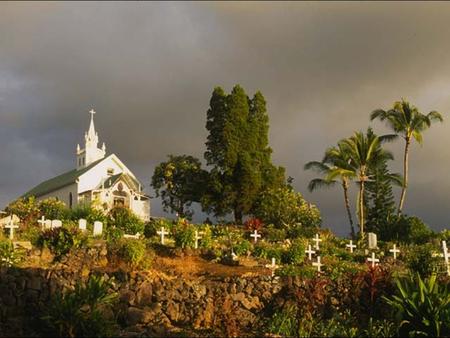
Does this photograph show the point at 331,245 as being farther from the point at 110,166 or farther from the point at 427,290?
the point at 110,166

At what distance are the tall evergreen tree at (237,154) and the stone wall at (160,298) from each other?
73.2ft

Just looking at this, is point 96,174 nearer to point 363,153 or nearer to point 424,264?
point 363,153

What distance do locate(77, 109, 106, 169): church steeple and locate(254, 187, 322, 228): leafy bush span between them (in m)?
18.2

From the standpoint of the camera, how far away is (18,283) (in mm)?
17641

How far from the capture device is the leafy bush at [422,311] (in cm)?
1599

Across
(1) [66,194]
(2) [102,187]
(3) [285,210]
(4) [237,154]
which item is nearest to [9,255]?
(3) [285,210]

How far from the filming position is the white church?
46844mm

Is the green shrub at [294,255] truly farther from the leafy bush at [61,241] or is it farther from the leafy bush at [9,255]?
the leafy bush at [9,255]

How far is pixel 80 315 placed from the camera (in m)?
14.8

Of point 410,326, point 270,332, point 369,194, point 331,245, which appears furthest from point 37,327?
point 369,194

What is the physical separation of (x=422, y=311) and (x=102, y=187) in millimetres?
33691

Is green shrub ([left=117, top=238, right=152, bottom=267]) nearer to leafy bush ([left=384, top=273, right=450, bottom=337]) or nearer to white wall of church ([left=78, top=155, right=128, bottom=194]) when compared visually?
leafy bush ([left=384, top=273, right=450, bottom=337])

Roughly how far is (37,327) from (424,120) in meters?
30.4

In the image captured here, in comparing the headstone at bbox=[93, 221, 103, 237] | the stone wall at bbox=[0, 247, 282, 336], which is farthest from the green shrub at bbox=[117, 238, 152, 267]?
the headstone at bbox=[93, 221, 103, 237]
